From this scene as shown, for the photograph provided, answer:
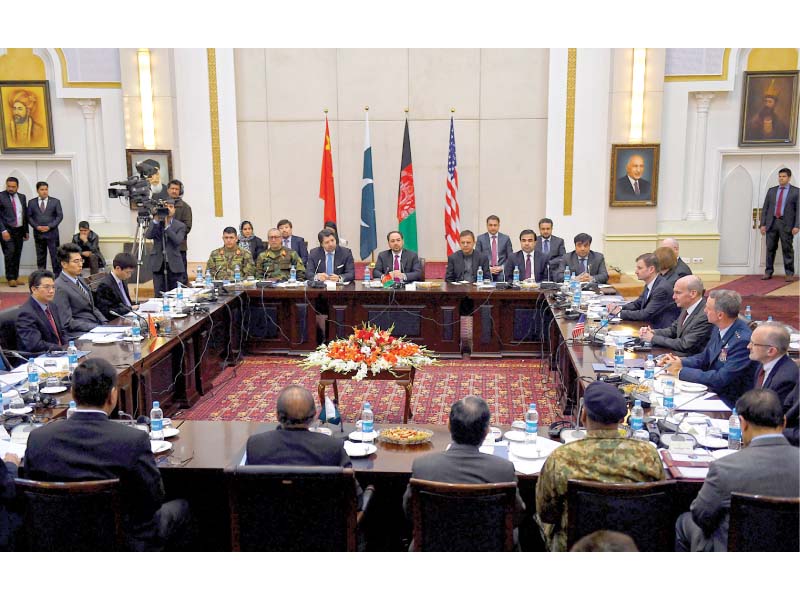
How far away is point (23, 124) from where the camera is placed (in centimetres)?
1191

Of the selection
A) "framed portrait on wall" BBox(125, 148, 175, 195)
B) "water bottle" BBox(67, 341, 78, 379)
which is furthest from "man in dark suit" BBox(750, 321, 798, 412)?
"framed portrait on wall" BBox(125, 148, 175, 195)

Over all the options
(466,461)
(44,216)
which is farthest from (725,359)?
(44,216)

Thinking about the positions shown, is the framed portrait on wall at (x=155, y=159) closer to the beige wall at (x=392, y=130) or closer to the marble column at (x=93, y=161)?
the marble column at (x=93, y=161)

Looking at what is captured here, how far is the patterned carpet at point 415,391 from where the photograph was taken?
6449 mm

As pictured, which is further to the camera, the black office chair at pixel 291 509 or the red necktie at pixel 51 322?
the red necktie at pixel 51 322

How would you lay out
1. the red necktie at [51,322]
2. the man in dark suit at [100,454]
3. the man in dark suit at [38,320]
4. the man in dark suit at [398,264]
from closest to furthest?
1. the man in dark suit at [100,454]
2. the man in dark suit at [38,320]
3. the red necktie at [51,322]
4. the man in dark suit at [398,264]

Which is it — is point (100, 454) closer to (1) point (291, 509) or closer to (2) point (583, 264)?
(1) point (291, 509)

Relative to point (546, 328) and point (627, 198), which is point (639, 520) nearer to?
point (546, 328)

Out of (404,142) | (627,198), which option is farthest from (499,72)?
(627,198)

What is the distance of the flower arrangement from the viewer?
5742 mm

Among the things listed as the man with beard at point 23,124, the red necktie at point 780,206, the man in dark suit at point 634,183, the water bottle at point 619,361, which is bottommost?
the water bottle at point 619,361

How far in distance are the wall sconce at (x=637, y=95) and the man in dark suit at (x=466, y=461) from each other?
8.93m

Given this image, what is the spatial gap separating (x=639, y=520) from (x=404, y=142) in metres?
8.71

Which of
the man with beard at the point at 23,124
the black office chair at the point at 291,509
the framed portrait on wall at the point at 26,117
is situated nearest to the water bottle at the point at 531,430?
the black office chair at the point at 291,509
